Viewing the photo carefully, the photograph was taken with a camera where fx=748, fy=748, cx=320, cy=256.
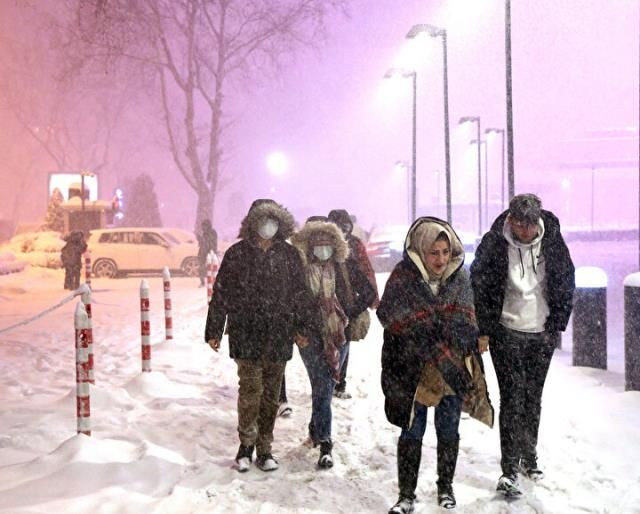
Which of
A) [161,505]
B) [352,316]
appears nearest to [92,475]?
[161,505]

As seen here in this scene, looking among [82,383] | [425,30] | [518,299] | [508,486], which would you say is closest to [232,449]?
[82,383]

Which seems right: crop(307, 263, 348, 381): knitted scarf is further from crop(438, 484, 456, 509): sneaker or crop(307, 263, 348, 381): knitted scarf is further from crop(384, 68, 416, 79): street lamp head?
crop(384, 68, 416, 79): street lamp head

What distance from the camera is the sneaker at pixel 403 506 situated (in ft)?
14.8

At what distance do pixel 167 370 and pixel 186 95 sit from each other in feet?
83.2

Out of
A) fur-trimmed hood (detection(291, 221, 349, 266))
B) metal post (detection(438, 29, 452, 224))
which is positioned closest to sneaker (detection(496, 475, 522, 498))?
fur-trimmed hood (detection(291, 221, 349, 266))

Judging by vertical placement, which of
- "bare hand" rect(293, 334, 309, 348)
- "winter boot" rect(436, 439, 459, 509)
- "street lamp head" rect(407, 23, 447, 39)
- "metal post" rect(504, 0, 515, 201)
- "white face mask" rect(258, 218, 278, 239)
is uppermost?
"street lamp head" rect(407, 23, 447, 39)

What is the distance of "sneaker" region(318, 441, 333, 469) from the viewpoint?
552 cm

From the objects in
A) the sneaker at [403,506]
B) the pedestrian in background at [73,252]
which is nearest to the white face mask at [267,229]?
the sneaker at [403,506]

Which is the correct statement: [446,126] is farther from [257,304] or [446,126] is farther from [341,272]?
[257,304]

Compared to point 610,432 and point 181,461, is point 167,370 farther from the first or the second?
point 610,432

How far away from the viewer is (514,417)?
16.9 feet

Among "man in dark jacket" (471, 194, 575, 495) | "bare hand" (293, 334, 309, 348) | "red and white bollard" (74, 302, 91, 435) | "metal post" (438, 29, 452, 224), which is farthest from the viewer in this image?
"metal post" (438, 29, 452, 224)

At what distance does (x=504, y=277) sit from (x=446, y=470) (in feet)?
4.27

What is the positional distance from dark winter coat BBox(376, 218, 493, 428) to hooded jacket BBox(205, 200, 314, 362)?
1.16 meters
